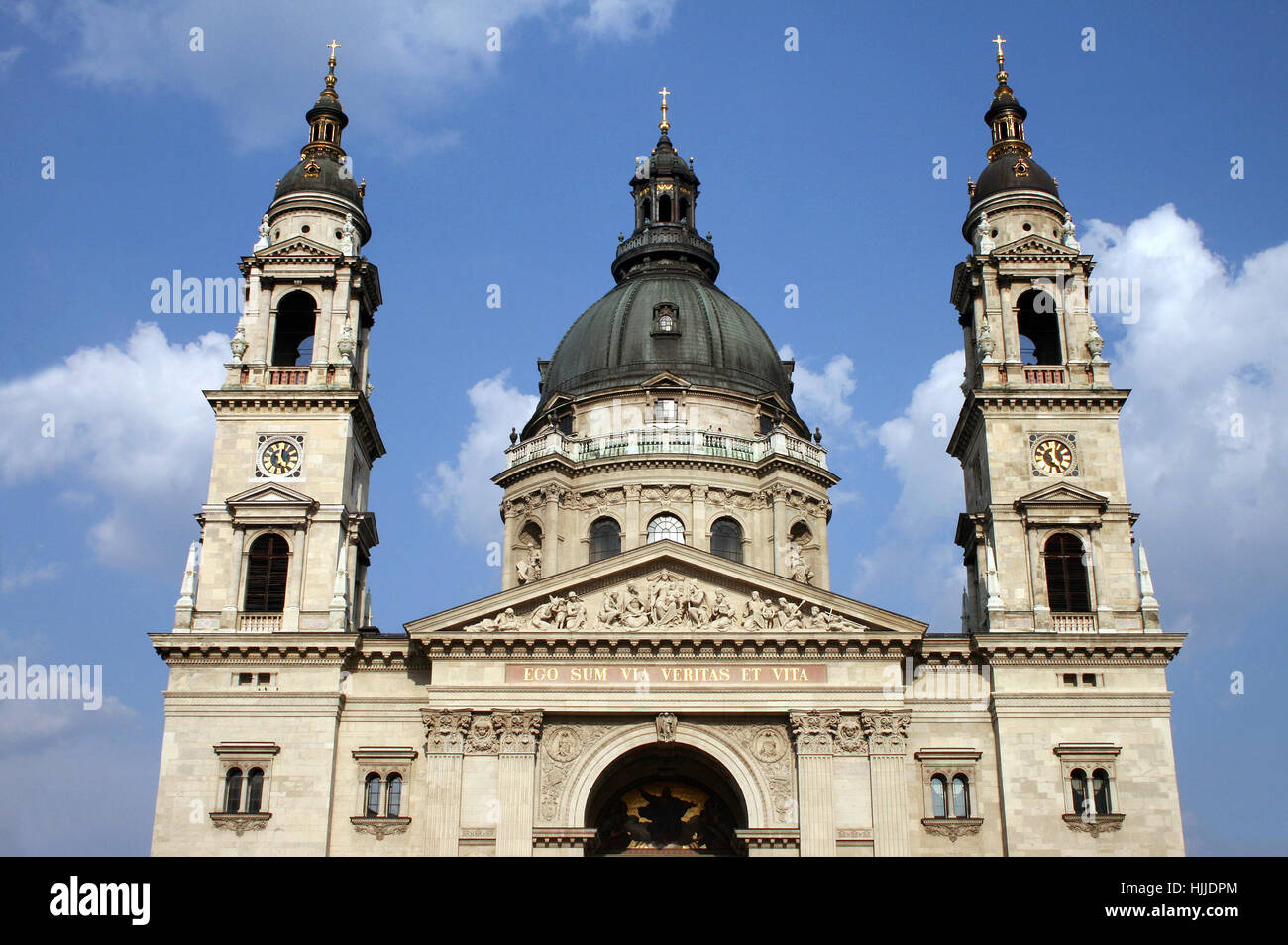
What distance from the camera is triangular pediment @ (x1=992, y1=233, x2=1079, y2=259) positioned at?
47.2 metres

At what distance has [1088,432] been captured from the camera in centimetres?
4491

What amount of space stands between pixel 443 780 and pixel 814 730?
1038cm

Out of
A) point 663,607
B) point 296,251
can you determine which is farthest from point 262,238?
point 663,607

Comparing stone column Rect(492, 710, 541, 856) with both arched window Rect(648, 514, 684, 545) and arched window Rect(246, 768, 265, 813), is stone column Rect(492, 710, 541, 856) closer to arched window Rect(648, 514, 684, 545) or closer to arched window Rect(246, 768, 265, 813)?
arched window Rect(246, 768, 265, 813)

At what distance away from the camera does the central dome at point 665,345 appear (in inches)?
2290

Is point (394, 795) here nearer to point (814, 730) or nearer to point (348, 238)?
point (814, 730)

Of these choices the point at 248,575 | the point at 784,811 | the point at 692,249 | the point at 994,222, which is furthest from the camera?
the point at 692,249

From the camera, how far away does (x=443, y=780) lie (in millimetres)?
40250

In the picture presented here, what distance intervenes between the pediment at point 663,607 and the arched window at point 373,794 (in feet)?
13.7

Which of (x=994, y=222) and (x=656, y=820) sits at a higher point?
(x=994, y=222)

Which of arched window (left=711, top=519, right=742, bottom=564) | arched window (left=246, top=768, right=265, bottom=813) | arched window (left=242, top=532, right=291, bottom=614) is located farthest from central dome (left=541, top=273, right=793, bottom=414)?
arched window (left=246, top=768, right=265, bottom=813)
